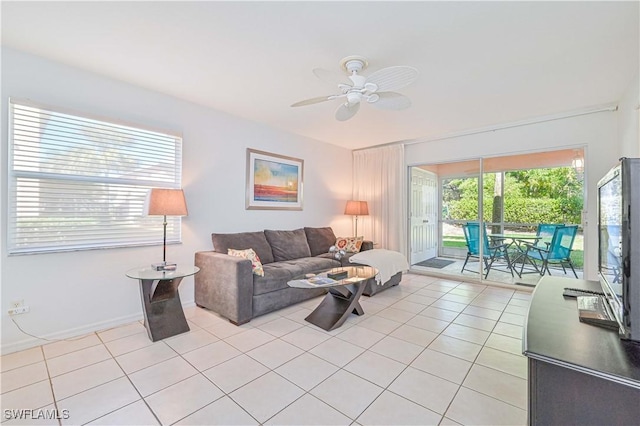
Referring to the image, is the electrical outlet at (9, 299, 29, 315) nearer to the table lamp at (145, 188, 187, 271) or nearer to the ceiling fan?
the table lamp at (145, 188, 187, 271)

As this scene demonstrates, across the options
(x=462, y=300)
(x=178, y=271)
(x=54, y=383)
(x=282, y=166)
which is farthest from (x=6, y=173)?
(x=462, y=300)

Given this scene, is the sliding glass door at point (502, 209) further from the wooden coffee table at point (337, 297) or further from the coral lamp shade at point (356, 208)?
the wooden coffee table at point (337, 297)

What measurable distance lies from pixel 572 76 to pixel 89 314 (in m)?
4.99

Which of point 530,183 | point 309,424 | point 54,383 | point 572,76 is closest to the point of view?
point 309,424

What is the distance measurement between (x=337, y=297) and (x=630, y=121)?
3.36 metres

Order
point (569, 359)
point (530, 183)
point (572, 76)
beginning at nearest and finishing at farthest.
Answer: point (569, 359) < point (572, 76) < point (530, 183)

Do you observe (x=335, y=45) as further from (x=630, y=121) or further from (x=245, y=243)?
(x=630, y=121)

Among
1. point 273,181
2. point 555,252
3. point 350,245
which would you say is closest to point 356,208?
point 350,245

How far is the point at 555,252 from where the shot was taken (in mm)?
4156

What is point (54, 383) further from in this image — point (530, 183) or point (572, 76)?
point (530, 183)

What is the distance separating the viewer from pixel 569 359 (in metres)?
1.04

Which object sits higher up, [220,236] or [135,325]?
[220,236]

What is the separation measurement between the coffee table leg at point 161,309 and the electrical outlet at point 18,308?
2.82 ft

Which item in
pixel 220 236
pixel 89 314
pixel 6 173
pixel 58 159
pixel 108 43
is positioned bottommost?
pixel 89 314
